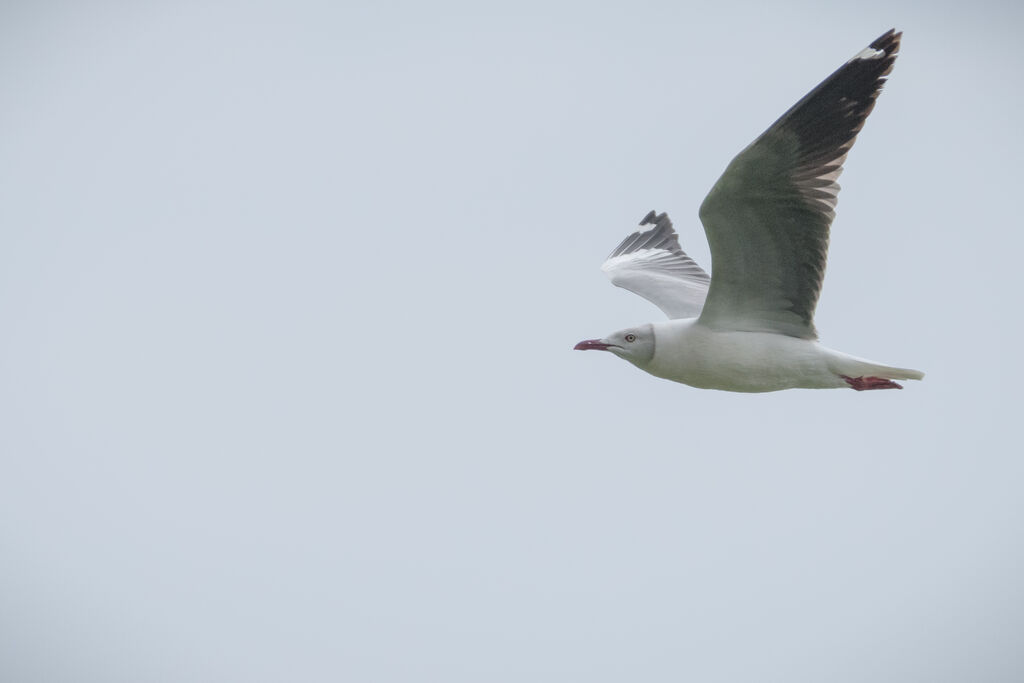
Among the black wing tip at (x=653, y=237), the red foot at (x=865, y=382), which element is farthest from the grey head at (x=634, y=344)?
the black wing tip at (x=653, y=237)

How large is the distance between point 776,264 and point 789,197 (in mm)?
586

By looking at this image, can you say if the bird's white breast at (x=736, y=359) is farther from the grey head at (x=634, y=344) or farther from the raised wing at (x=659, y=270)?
the raised wing at (x=659, y=270)

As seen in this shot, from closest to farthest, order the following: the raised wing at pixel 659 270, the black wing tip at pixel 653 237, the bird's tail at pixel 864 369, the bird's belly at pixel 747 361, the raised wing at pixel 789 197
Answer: the raised wing at pixel 789 197, the bird's tail at pixel 864 369, the bird's belly at pixel 747 361, the raised wing at pixel 659 270, the black wing tip at pixel 653 237

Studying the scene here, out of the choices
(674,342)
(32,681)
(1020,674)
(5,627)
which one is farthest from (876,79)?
(5,627)

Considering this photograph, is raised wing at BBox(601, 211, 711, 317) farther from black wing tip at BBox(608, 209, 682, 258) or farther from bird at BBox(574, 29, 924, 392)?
bird at BBox(574, 29, 924, 392)

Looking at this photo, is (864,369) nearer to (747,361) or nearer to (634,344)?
(747,361)

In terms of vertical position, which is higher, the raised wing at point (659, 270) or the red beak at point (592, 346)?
the raised wing at point (659, 270)

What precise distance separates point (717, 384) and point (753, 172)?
70.2 inches

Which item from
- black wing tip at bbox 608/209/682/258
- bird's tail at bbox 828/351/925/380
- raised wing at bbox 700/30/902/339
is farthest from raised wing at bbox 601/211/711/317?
bird's tail at bbox 828/351/925/380

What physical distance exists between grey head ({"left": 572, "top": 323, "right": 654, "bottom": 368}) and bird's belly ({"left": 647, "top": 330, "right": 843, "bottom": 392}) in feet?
0.28

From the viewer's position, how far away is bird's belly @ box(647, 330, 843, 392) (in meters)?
10.2

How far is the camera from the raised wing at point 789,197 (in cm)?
938

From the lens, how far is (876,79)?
940 centimetres

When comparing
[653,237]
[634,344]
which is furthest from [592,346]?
[653,237]
